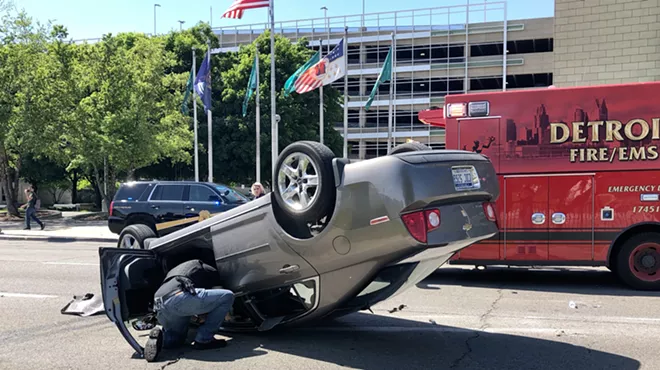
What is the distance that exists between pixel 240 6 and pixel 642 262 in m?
16.5

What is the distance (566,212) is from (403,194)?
5.36m

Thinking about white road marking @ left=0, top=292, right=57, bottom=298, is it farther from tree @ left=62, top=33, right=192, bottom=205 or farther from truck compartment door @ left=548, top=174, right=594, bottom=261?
tree @ left=62, top=33, right=192, bottom=205

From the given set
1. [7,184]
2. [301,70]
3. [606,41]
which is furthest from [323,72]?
[7,184]

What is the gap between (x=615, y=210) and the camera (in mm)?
8492

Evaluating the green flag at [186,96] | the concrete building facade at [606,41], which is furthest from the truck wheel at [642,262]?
the green flag at [186,96]

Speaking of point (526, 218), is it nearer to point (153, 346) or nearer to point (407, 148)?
point (407, 148)

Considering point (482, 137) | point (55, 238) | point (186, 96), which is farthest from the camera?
point (186, 96)

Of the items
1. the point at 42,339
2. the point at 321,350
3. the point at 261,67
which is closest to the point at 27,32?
the point at 261,67

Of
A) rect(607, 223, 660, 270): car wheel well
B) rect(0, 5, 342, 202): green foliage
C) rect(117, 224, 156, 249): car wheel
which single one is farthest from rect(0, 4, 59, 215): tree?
rect(607, 223, 660, 270): car wheel well

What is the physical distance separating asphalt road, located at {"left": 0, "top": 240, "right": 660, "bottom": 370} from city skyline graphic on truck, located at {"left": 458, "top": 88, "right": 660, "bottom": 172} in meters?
2.07

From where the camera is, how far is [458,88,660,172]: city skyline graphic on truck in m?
8.41

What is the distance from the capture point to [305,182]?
190 inches

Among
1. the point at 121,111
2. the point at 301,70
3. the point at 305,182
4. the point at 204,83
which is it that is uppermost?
the point at 301,70

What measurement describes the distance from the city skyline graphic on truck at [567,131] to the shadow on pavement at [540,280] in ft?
6.29
